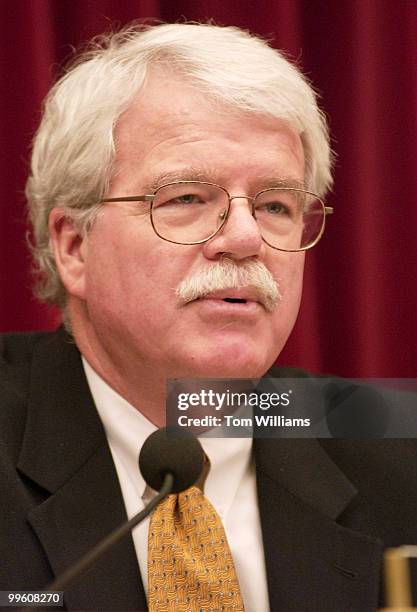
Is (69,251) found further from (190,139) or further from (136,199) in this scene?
(190,139)

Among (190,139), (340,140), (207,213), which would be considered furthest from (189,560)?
(340,140)

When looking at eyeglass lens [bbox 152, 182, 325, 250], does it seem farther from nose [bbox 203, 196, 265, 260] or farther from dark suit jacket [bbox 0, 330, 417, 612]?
dark suit jacket [bbox 0, 330, 417, 612]

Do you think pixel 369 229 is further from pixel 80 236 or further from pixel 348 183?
pixel 80 236

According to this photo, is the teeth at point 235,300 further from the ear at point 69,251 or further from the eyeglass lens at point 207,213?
the ear at point 69,251

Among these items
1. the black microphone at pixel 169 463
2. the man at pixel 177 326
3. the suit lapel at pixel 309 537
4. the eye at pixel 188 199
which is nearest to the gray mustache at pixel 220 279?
the man at pixel 177 326

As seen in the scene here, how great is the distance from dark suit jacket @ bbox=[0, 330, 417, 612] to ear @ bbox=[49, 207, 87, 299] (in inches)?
8.5

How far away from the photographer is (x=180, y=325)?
3.99ft

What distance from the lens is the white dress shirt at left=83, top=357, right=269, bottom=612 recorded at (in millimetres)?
1115

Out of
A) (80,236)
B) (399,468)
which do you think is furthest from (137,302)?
(399,468)

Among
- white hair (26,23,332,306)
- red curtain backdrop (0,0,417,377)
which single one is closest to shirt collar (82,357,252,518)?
white hair (26,23,332,306)

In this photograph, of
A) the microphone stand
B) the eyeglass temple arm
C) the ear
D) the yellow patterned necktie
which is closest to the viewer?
the microphone stand

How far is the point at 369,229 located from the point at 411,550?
893mm

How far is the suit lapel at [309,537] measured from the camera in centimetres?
105

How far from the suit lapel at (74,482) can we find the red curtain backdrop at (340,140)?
19.5 inches
